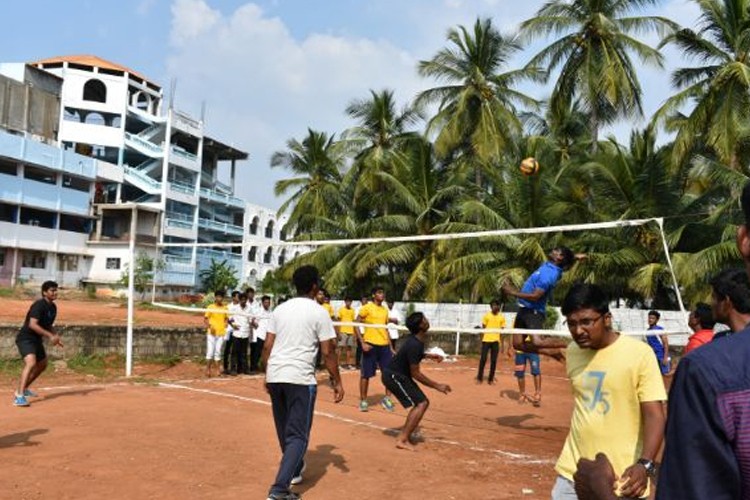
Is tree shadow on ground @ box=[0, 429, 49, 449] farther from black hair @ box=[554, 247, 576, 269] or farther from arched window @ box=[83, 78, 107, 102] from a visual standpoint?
arched window @ box=[83, 78, 107, 102]

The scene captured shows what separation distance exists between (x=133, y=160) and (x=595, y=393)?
160ft

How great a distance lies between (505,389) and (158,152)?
38310mm

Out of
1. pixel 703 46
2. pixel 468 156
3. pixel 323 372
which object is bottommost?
pixel 323 372

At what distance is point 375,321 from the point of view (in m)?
11.4

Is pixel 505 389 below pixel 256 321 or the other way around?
below

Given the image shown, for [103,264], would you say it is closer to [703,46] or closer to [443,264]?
[443,264]

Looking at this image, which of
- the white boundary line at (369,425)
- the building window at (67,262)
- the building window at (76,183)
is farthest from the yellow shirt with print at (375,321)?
the building window at (76,183)

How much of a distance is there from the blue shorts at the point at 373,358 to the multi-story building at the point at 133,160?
100 ft

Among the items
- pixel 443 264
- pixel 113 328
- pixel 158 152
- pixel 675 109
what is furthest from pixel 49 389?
pixel 158 152

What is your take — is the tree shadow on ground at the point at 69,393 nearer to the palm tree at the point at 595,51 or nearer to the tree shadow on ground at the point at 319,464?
the tree shadow on ground at the point at 319,464

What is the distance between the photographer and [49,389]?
1109 centimetres

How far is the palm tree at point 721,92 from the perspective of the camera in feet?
67.0

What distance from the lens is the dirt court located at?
586 centimetres

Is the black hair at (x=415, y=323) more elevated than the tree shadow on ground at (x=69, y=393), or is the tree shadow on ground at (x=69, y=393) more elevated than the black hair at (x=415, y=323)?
the black hair at (x=415, y=323)
